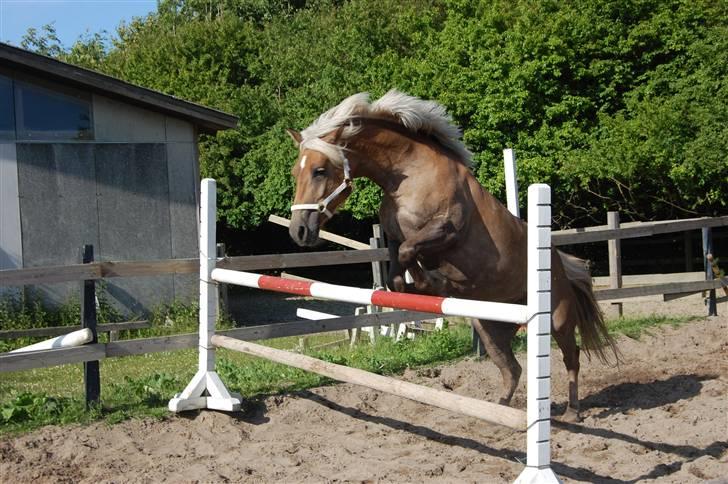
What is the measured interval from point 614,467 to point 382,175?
2.18 m

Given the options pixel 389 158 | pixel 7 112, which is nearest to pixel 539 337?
pixel 389 158

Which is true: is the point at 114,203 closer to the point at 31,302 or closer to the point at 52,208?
the point at 52,208

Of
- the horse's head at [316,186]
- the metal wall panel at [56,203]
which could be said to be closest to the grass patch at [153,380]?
the horse's head at [316,186]

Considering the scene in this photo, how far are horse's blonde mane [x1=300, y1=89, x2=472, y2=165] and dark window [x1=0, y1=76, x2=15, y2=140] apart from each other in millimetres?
8706

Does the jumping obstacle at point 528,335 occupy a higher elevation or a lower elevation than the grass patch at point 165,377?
higher

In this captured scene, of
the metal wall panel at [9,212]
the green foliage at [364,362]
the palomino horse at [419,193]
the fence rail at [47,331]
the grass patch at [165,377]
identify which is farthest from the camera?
the metal wall panel at [9,212]

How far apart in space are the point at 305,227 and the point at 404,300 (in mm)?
831

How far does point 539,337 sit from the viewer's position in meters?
3.23

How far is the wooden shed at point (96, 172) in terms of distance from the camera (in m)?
11.6

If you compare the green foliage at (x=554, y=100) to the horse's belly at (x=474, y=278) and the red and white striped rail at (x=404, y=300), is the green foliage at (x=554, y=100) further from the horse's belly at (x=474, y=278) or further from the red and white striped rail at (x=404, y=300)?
the red and white striped rail at (x=404, y=300)

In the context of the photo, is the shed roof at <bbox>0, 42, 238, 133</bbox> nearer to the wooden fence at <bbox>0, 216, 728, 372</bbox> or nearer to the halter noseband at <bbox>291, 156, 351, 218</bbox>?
the wooden fence at <bbox>0, 216, 728, 372</bbox>

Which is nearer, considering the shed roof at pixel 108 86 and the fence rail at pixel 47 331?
the fence rail at pixel 47 331

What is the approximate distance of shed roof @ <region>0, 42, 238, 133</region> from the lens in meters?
11.1

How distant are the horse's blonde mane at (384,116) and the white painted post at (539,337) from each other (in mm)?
1557
